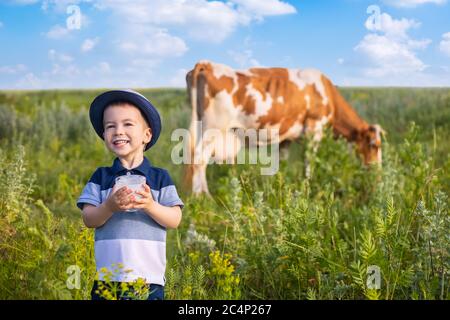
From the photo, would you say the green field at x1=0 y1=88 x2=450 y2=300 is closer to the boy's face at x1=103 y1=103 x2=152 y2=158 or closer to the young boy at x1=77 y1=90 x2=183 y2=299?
the young boy at x1=77 y1=90 x2=183 y2=299

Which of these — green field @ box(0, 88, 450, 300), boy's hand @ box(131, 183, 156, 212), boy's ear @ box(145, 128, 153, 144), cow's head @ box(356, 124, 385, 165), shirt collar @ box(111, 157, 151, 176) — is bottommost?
green field @ box(0, 88, 450, 300)

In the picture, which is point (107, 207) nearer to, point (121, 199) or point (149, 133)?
point (121, 199)

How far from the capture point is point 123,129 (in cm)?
198

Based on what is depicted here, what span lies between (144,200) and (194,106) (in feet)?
16.3

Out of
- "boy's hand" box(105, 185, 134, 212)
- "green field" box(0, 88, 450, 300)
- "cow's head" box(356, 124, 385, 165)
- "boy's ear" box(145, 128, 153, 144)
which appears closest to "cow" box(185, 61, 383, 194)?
"cow's head" box(356, 124, 385, 165)

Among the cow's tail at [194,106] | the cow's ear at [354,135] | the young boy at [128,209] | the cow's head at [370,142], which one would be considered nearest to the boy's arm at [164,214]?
the young boy at [128,209]

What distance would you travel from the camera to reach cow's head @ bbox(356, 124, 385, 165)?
7.31m

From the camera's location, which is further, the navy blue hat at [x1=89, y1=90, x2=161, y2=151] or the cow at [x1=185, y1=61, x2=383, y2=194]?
the cow at [x1=185, y1=61, x2=383, y2=194]

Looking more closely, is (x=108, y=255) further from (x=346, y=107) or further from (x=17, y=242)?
(x=346, y=107)

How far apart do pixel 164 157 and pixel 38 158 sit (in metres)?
1.64

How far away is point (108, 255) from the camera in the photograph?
196 cm

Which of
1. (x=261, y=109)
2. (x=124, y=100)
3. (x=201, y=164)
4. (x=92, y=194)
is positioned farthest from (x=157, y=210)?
(x=261, y=109)

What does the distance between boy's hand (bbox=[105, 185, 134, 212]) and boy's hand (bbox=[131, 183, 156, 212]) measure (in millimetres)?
16
